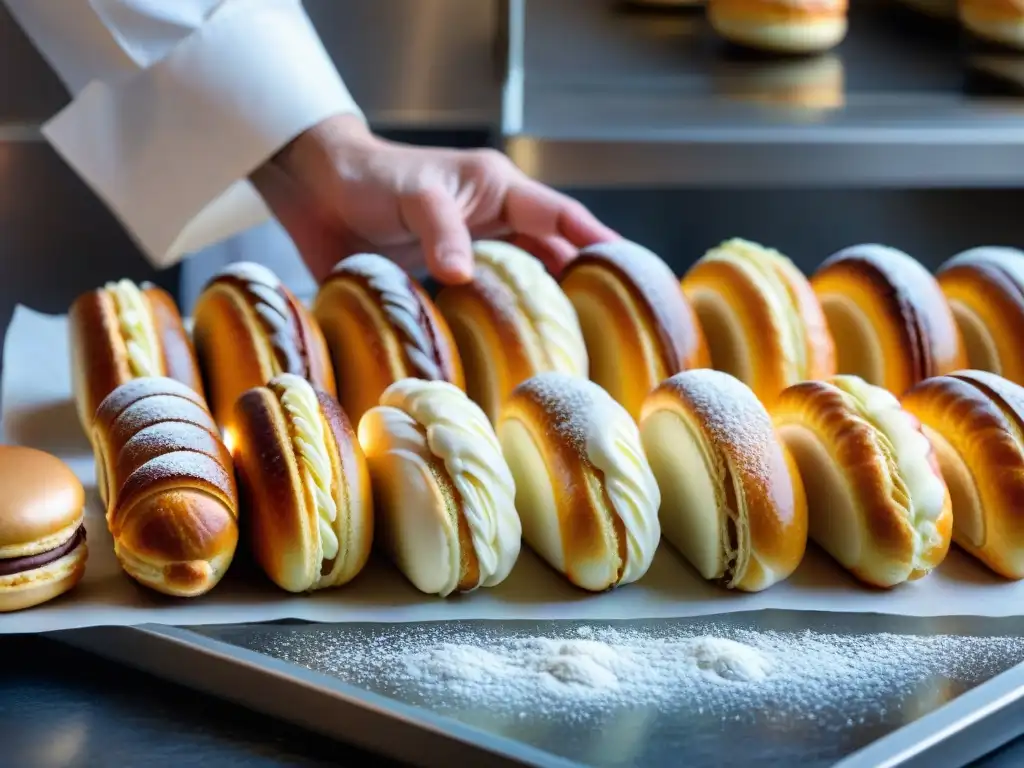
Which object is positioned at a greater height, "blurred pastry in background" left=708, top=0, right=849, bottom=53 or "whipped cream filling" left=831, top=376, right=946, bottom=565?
"blurred pastry in background" left=708, top=0, right=849, bottom=53

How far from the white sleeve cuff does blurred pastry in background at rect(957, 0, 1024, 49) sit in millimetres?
940

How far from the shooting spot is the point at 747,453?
837 millimetres

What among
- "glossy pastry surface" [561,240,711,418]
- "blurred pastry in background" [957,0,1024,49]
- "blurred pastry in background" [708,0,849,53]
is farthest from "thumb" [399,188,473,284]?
"blurred pastry in background" [957,0,1024,49]

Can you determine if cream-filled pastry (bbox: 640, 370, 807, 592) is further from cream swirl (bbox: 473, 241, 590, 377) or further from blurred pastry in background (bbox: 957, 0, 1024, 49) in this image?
blurred pastry in background (bbox: 957, 0, 1024, 49)

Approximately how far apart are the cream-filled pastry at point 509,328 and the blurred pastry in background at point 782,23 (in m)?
0.89

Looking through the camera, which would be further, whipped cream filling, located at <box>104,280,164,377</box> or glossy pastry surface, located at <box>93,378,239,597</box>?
whipped cream filling, located at <box>104,280,164,377</box>

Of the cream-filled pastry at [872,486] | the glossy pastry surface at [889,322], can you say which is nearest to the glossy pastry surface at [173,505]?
the cream-filled pastry at [872,486]

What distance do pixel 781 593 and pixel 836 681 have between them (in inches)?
4.9

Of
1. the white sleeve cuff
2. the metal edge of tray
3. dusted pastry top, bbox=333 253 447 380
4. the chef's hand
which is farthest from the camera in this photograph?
the white sleeve cuff

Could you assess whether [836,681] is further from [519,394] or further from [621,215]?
[621,215]

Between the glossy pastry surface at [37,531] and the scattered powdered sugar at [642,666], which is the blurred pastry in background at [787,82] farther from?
the glossy pastry surface at [37,531]

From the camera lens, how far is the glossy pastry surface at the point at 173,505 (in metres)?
0.80

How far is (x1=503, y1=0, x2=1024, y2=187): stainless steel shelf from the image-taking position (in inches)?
60.2

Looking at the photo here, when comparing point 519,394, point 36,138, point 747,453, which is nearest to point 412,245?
point 519,394
